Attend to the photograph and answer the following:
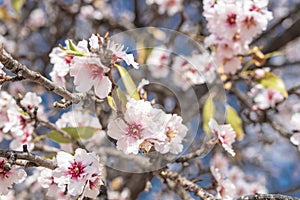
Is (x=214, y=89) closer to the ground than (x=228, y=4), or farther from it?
closer to the ground

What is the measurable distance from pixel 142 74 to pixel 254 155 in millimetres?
2572

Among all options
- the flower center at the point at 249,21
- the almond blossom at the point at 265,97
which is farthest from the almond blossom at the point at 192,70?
the almond blossom at the point at 265,97

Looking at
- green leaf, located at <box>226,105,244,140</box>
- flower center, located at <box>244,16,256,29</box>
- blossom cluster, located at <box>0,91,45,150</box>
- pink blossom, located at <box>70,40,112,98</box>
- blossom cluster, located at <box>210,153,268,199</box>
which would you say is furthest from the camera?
blossom cluster, located at <box>210,153,268,199</box>

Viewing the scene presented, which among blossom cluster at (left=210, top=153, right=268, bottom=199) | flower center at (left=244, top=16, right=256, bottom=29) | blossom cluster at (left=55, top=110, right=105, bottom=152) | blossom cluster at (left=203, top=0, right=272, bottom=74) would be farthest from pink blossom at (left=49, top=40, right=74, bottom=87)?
blossom cluster at (left=210, top=153, right=268, bottom=199)

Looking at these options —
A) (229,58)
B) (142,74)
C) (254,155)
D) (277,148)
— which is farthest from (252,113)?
(277,148)

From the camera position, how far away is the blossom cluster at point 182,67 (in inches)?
60.7

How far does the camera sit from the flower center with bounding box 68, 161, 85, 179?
1184 millimetres

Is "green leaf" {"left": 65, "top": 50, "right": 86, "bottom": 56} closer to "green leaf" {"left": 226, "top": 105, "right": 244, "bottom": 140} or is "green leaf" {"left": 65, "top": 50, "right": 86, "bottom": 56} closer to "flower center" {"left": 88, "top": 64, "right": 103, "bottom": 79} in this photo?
"flower center" {"left": 88, "top": 64, "right": 103, "bottom": 79}

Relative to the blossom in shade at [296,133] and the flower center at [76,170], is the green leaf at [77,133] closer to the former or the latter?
the flower center at [76,170]

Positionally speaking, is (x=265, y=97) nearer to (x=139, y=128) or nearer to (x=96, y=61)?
(x=139, y=128)

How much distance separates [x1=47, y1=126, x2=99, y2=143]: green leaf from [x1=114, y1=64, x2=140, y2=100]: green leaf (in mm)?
292

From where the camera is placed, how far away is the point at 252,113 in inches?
97.0

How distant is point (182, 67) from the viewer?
1.73 meters

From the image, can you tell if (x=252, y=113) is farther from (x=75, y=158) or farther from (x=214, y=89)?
(x=75, y=158)
